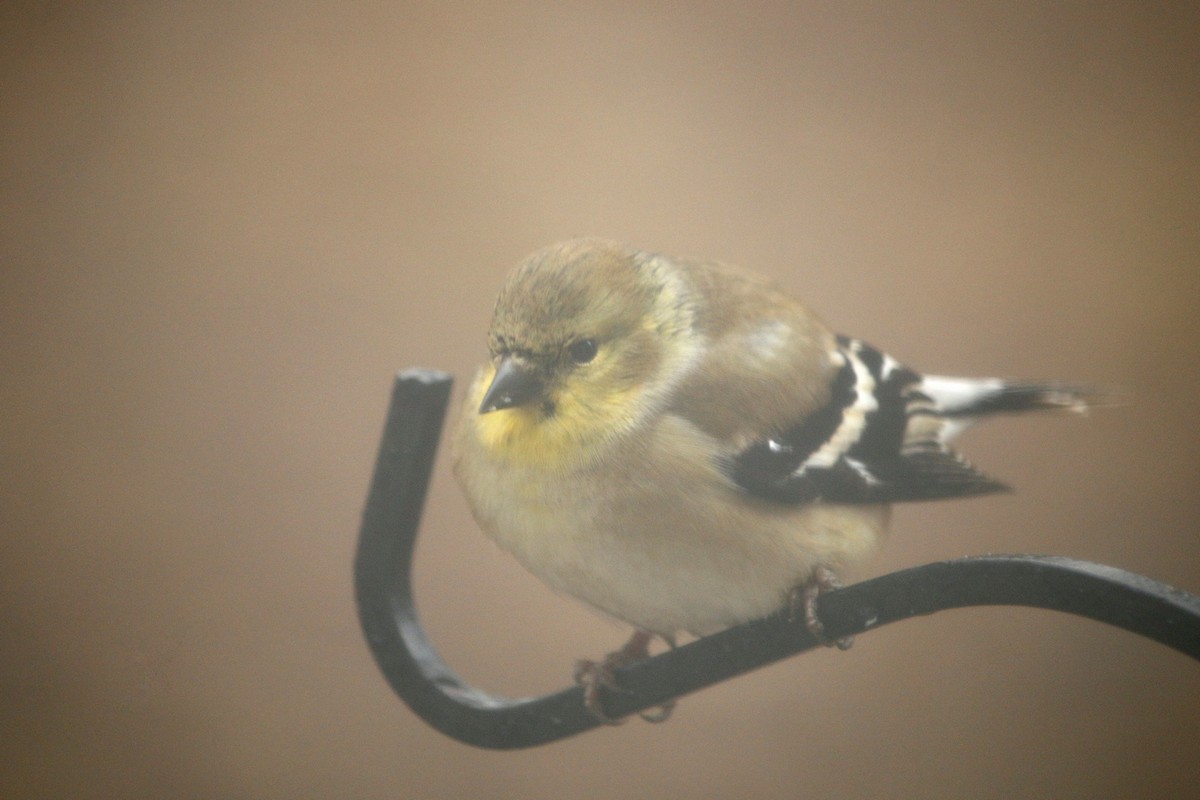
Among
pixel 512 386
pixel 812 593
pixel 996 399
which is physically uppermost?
pixel 996 399

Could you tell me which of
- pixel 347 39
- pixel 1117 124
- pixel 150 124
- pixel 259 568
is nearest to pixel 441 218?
pixel 347 39

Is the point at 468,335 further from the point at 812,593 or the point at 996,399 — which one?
the point at 812,593

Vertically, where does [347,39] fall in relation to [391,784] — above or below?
above

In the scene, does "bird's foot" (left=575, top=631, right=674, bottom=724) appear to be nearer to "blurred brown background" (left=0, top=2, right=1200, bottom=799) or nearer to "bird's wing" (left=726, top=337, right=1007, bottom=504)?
"bird's wing" (left=726, top=337, right=1007, bottom=504)

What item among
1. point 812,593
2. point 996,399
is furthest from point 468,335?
point 812,593

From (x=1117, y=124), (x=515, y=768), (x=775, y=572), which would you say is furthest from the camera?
(x=515, y=768)

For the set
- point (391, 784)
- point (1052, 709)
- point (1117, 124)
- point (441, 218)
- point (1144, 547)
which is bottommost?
point (391, 784)

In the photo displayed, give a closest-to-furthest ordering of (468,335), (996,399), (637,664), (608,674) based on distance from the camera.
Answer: (637,664) → (608,674) → (996,399) → (468,335)

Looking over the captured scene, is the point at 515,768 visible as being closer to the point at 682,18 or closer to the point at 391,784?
the point at 391,784
